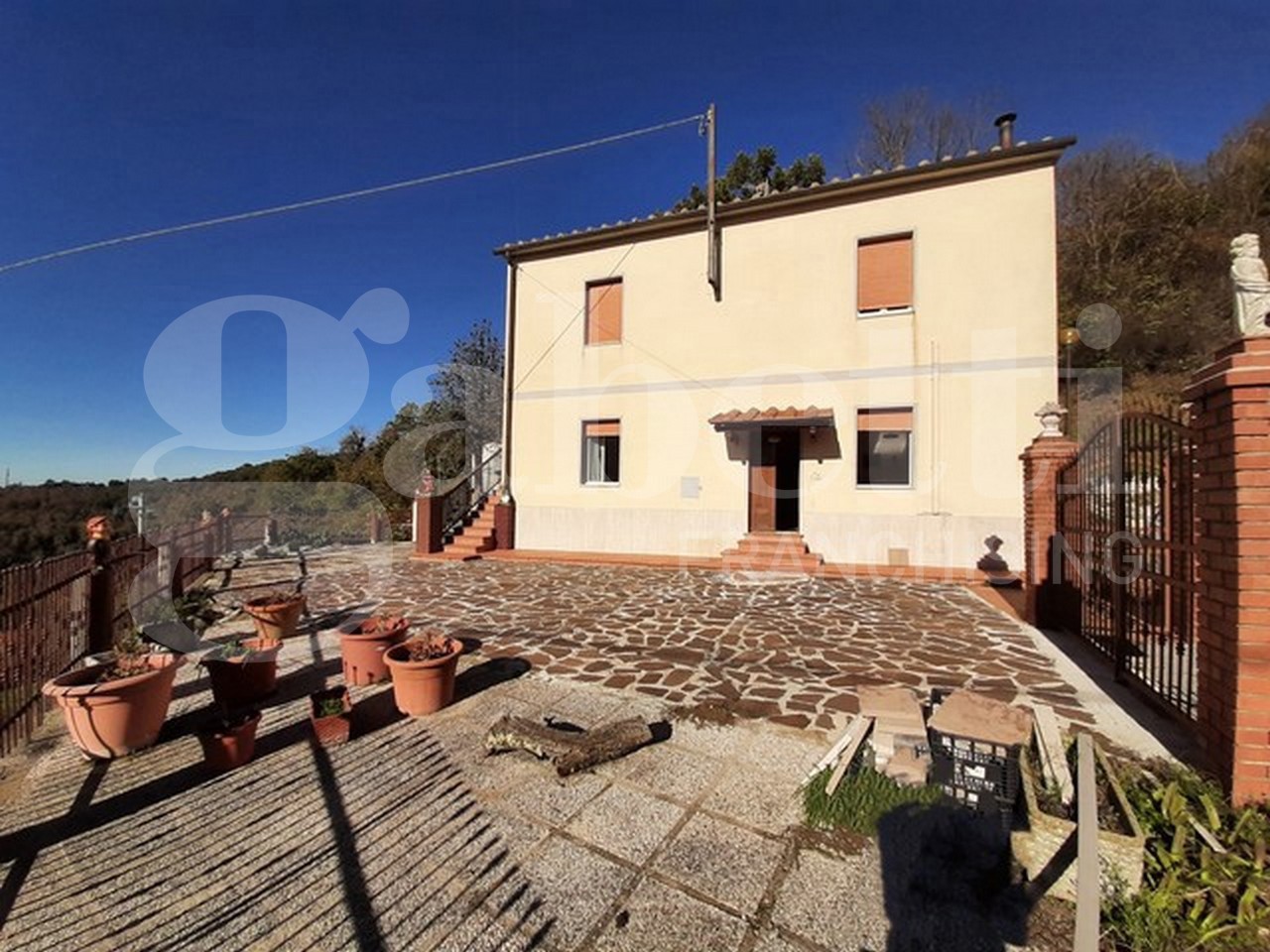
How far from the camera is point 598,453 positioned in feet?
42.3

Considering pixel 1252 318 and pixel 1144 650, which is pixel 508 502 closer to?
pixel 1144 650

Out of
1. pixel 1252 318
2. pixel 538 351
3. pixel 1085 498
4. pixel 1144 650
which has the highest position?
pixel 538 351

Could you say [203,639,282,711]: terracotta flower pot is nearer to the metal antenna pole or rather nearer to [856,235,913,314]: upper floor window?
the metal antenna pole

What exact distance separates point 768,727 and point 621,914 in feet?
6.28


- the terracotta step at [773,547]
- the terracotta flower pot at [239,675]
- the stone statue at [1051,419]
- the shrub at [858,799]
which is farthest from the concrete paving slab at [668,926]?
the terracotta step at [773,547]

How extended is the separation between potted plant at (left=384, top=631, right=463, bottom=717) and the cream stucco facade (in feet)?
25.5

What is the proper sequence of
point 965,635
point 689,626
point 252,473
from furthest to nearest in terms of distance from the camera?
1. point 252,473
2. point 689,626
3. point 965,635

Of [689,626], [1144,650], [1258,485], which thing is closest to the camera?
[1258,485]

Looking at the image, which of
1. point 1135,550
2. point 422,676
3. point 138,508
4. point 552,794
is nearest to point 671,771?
point 552,794

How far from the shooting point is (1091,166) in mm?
20000

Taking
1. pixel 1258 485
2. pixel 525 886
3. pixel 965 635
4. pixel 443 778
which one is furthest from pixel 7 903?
pixel 965 635

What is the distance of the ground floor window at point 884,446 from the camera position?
10094 millimetres

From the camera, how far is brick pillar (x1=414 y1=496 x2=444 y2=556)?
40.3 ft

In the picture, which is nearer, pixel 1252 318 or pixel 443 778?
pixel 1252 318
